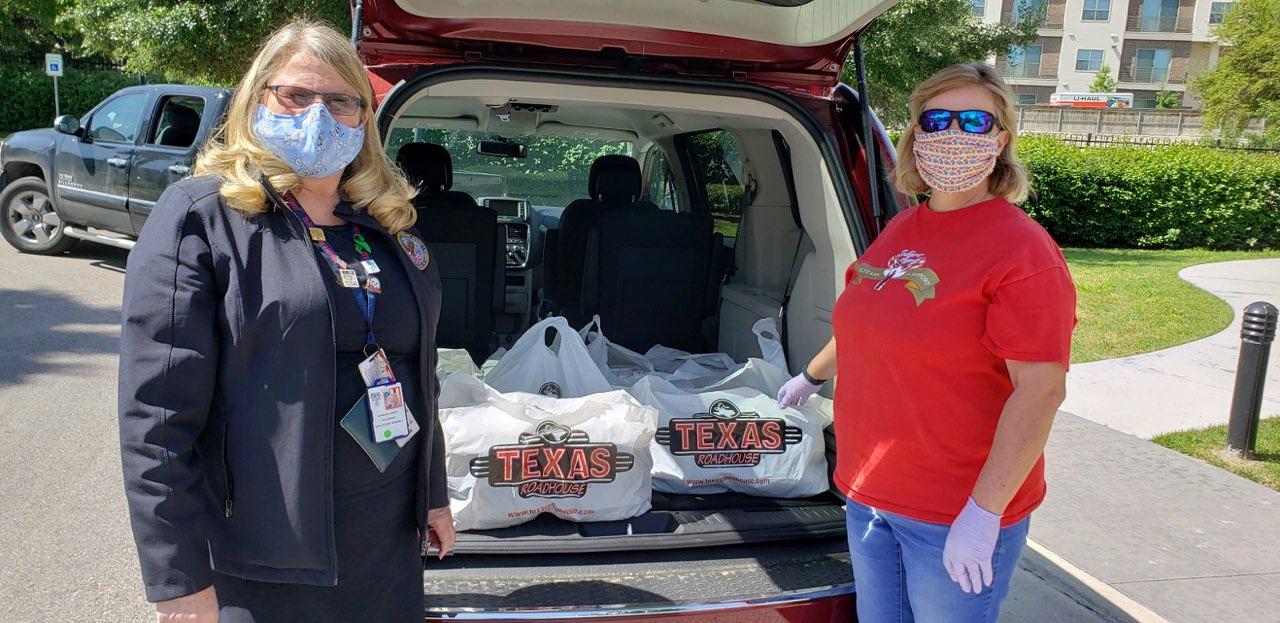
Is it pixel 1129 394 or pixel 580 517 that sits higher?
pixel 580 517

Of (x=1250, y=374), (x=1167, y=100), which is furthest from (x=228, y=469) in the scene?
(x=1167, y=100)

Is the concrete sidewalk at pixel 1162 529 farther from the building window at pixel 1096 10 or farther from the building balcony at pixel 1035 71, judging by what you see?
the building window at pixel 1096 10

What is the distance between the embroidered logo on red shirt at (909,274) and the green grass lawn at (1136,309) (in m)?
6.30

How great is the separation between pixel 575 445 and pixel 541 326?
0.71 metres

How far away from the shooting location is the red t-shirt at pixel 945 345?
1.78 m

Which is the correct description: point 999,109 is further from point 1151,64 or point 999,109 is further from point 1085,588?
point 1151,64

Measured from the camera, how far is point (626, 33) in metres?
2.77

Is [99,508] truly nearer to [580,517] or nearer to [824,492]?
[580,517]

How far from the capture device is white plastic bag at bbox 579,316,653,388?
11.9 ft

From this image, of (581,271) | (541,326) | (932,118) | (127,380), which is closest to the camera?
(127,380)

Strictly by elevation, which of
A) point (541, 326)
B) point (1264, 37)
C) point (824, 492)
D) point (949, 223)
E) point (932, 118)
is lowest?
point (824, 492)

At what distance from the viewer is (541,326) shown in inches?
130

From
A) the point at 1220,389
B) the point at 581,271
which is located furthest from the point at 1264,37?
the point at 581,271

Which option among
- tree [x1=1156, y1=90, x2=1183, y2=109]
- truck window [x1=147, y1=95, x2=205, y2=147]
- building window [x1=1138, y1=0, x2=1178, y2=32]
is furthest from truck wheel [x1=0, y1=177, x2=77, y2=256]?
building window [x1=1138, y1=0, x2=1178, y2=32]
